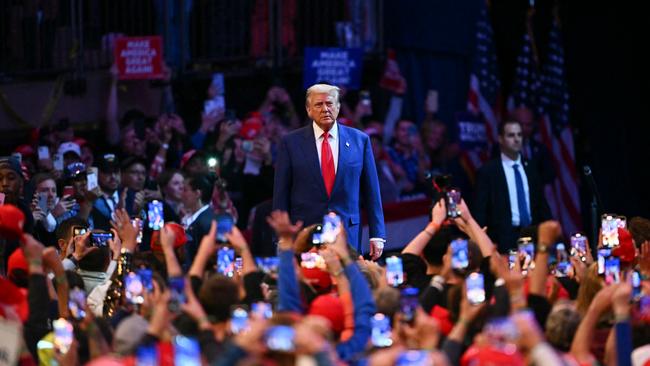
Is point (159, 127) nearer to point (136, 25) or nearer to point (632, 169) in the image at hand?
point (136, 25)

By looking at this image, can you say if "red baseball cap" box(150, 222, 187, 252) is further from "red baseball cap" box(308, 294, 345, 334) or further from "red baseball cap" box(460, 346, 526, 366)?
"red baseball cap" box(460, 346, 526, 366)

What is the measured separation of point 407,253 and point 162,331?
2.90m

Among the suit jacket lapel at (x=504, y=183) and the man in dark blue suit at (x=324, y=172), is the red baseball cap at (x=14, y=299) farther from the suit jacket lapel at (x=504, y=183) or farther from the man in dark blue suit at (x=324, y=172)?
the suit jacket lapel at (x=504, y=183)

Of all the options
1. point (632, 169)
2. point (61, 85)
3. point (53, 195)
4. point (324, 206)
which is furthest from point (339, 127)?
point (632, 169)

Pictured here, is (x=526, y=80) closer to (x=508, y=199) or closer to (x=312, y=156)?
(x=508, y=199)

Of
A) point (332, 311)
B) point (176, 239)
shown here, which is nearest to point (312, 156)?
point (176, 239)

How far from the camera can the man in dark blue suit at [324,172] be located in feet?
36.7

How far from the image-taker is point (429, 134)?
1822 centimetres

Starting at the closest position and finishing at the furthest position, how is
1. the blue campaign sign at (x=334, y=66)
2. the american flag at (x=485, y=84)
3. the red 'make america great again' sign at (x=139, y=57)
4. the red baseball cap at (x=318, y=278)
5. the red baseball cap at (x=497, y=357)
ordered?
the red baseball cap at (x=497, y=357) → the red baseball cap at (x=318, y=278) → the red 'make america great again' sign at (x=139, y=57) → the blue campaign sign at (x=334, y=66) → the american flag at (x=485, y=84)

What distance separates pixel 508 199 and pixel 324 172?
3.19m

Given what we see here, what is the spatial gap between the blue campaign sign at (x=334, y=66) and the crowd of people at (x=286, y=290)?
3313 mm

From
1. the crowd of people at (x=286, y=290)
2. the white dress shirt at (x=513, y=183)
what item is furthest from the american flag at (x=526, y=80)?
the crowd of people at (x=286, y=290)

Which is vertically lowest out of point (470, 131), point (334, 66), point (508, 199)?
point (470, 131)

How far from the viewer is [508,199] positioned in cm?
1407
